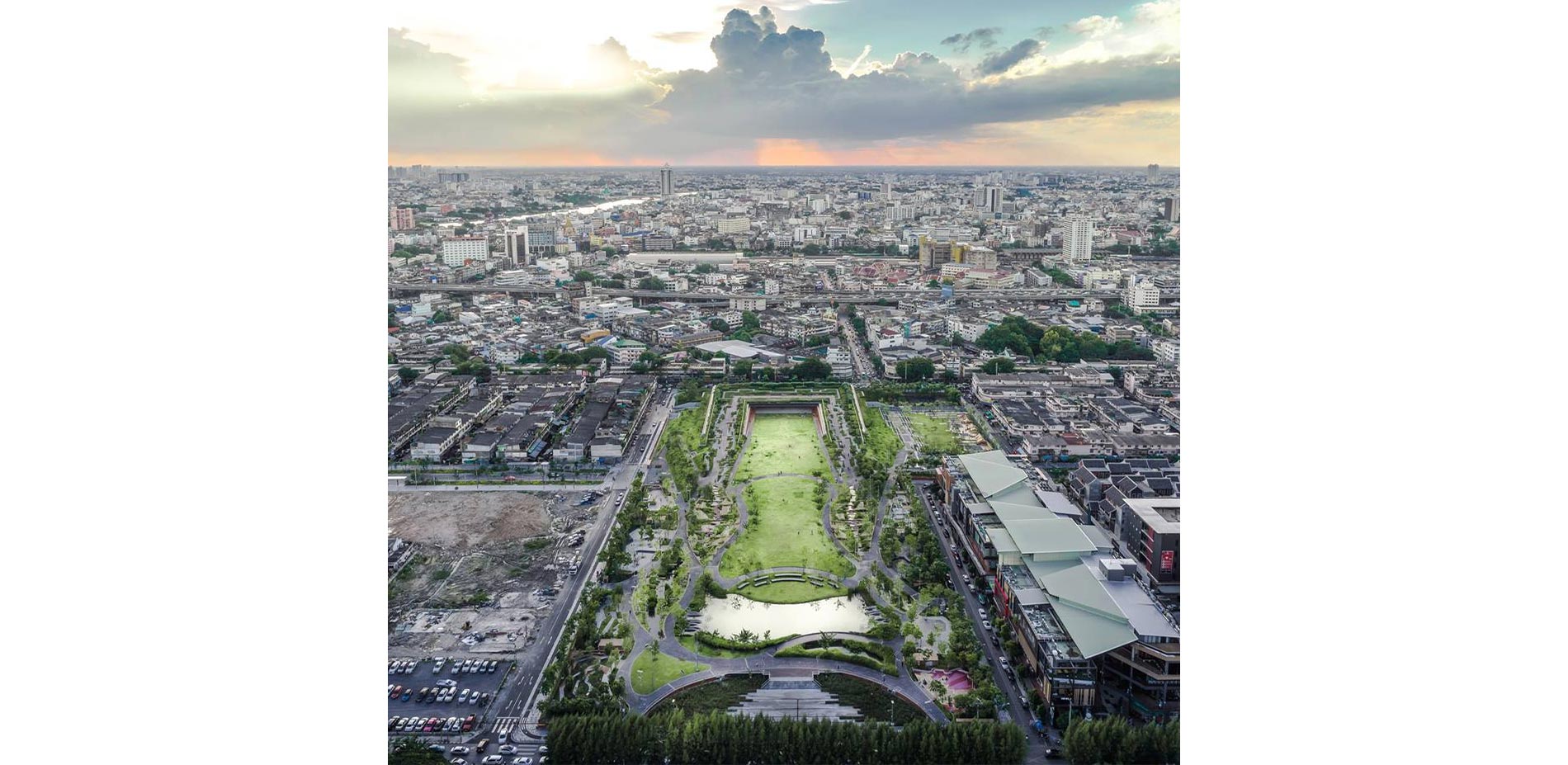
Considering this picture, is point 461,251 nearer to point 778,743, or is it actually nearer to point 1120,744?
point 778,743

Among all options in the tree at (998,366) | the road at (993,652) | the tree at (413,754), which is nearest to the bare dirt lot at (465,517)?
the tree at (413,754)

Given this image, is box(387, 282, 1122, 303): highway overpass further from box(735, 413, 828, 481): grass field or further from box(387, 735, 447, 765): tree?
box(387, 735, 447, 765): tree

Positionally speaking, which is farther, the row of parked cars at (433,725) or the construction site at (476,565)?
the construction site at (476,565)

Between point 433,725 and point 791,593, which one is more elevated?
point 791,593

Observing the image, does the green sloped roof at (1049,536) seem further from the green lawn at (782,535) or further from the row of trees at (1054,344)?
the row of trees at (1054,344)

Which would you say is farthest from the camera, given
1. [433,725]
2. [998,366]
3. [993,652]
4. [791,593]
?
[998,366]

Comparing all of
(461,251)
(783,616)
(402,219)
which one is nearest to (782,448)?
(783,616)
